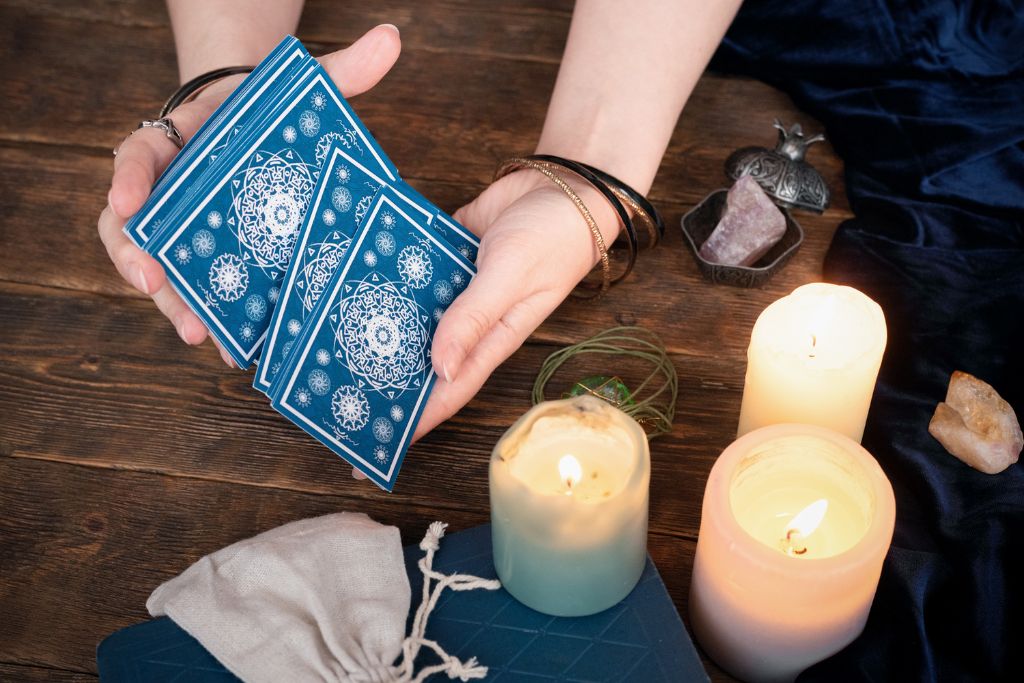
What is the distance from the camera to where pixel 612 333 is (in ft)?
3.85

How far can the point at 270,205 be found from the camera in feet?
3.36

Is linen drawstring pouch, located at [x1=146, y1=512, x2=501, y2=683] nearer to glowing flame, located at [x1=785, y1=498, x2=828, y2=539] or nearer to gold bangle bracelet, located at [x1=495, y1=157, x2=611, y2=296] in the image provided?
glowing flame, located at [x1=785, y1=498, x2=828, y2=539]

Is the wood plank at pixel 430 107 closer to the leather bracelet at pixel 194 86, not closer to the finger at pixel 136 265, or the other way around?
the leather bracelet at pixel 194 86

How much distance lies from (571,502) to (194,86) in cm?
78

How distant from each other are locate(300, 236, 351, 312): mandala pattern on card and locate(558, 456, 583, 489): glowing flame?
1.18 ft

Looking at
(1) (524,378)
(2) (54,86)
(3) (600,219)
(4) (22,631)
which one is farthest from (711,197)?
(2) (54,86)

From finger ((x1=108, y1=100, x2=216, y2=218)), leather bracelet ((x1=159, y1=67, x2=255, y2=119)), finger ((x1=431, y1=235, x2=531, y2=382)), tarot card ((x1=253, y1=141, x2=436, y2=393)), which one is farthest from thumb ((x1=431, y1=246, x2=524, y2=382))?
leather bracelet ((x1=159, y1=67, x2=255, y2=119))

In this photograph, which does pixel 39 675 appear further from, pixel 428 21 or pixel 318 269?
pixel 428 21

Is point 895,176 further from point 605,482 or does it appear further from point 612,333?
point 605,482

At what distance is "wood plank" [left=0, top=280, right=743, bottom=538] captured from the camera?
3.47 ft

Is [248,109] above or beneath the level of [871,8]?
beneath

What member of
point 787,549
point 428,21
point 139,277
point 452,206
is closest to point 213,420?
point 139,277

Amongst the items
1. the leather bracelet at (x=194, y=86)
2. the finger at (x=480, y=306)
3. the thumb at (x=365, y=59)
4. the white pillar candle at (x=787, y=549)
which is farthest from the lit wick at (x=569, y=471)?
the leather bracelet at (x=194, y=86)

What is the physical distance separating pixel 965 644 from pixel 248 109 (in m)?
0.88
